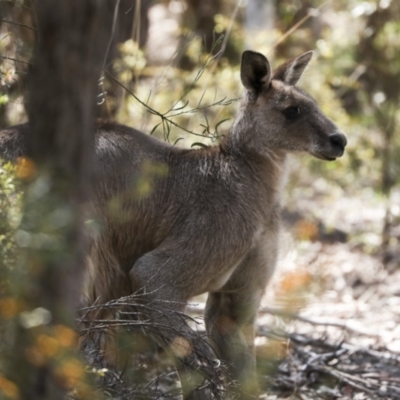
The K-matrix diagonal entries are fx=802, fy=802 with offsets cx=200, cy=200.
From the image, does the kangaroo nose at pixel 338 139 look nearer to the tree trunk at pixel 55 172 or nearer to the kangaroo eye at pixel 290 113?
the kangaroo eye at pixel 290 113

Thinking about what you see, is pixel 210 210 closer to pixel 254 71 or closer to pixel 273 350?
pixel 254 71

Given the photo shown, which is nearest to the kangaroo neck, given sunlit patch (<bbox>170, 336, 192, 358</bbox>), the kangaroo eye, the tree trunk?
the kangaroo eye

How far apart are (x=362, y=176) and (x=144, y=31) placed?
3742mm

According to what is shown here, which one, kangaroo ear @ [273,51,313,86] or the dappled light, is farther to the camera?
kangaroo ear @ [273,51,313,86]

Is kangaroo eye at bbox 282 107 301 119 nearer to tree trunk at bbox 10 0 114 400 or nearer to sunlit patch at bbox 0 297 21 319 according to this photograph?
tree trunk at bbox 10 0 114 400

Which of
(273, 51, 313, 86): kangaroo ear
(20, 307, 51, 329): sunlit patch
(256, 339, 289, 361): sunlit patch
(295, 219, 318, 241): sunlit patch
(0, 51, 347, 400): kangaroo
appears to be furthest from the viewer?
(295, 219, 318, 241): sunlit patch

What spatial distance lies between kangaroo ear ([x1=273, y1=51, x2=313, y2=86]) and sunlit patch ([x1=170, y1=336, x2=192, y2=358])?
2.04m

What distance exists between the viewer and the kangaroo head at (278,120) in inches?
202

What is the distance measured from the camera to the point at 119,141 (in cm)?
489

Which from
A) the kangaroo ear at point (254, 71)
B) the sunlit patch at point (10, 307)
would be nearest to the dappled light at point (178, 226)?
the sunlit patch at point (10, 307)

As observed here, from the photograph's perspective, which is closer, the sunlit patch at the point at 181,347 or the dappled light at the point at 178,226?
the dappled light at the point at 178,226

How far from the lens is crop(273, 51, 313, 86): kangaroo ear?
5.48m

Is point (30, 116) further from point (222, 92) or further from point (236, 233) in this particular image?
point (222, 92)

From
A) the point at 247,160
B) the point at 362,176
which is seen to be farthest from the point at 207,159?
→ the point at 362,176
